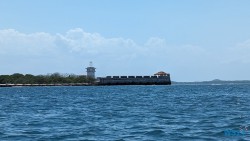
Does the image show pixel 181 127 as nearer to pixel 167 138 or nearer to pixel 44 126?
pixel 167 138

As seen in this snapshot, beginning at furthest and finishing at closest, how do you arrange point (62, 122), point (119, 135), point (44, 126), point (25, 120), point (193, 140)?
point (25, 120)
point (62, 122)
point (44, 126)
point (119, 135)
point (193, 140)

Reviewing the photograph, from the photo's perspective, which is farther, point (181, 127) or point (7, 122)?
point (7, 122)

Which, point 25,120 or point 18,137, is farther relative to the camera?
point 25,120

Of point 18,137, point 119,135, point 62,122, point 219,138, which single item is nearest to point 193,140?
point 219,138

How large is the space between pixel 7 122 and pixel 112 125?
336 inches

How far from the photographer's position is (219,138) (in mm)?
25250

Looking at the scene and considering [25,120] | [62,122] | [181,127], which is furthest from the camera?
[25,120]

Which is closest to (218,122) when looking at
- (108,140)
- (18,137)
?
(108,140)

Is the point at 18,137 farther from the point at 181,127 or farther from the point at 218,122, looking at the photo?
the point at 218,122

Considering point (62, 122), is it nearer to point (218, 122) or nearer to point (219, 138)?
point (218, 122)

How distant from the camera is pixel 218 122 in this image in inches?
1308

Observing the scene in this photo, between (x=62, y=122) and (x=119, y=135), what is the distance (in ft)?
29.5

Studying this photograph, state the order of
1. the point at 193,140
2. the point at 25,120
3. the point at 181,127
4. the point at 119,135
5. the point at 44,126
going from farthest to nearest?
the point at 25,120
the point at 44,126
the point at 181,127
the point at 119,135
the point at 193,140

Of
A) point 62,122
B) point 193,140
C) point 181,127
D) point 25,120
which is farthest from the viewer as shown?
point 25,120
